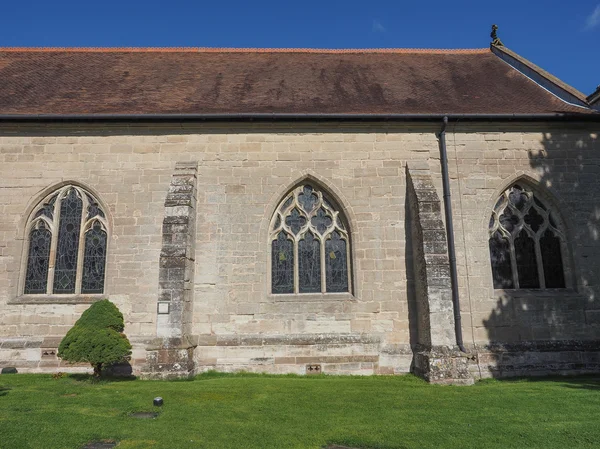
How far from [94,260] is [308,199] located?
5.04m

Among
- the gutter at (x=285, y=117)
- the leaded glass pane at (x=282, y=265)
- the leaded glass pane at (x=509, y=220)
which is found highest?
the gutter at (x=285, y=117)

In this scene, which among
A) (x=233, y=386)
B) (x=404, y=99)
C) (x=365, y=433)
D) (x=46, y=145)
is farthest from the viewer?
(x=404, y=99)

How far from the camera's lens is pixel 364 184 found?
36.6 ft

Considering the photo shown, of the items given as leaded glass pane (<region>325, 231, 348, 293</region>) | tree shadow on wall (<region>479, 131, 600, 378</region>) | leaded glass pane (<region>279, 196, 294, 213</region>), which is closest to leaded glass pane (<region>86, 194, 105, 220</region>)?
leaded glass pane (<region>279, 196, 294, 213</region>)

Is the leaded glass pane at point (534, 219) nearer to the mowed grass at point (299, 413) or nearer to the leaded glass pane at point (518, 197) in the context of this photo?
the leaded glass pane at point (518, 197)

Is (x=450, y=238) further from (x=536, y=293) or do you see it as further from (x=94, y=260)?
(x=94, y=260)

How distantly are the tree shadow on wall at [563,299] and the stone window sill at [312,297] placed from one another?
3.15 metres

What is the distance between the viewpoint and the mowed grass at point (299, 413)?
5430 millimetres

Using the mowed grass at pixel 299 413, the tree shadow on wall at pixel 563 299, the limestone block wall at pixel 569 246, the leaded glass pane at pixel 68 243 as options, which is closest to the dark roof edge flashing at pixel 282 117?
the limestone block wall at pixel 569 246

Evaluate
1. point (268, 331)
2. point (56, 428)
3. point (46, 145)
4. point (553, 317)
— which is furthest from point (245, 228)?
point (553, 317)

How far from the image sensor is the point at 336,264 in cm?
1090

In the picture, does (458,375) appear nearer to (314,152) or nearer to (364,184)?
(364,184)

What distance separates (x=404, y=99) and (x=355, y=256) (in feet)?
14.9

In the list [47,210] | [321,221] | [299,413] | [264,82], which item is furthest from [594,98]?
[47,210]
